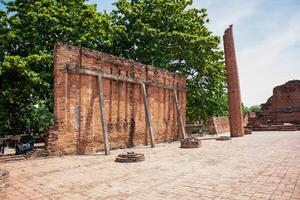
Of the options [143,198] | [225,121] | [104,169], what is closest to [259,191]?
[143,198]

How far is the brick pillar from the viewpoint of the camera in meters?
19.4

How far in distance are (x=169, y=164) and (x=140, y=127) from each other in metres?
6.64

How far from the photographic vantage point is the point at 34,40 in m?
15.1

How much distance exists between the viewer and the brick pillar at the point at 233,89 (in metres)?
19.4

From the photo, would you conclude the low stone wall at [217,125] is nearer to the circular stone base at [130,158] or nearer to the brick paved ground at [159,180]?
the brick paved ground at [159,180]

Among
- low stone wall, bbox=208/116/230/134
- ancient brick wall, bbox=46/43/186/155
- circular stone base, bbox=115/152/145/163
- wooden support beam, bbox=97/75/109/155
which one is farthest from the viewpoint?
low stone wall, bbox=208/116/230/134

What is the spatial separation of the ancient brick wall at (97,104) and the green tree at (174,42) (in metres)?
3.87

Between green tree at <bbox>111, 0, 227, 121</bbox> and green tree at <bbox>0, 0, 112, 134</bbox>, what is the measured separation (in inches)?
134

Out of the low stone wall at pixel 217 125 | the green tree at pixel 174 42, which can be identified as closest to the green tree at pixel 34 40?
the green tree at pixel 174 42

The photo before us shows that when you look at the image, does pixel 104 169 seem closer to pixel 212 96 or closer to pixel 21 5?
pixel 21 5

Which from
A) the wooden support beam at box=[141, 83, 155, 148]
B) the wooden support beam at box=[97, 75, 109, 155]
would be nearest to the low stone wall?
the wooden support beam at box=[141, 83, 155, 148]

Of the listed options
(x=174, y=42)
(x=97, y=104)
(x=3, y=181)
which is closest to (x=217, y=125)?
(x=174, y=42)

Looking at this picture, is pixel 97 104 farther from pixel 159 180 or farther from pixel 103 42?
pixel 103 42

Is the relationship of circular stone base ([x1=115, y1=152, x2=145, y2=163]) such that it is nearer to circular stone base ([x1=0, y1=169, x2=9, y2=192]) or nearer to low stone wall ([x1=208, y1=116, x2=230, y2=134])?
circular stone base ([x1=0, y1=169, x2=9, y2=192])
